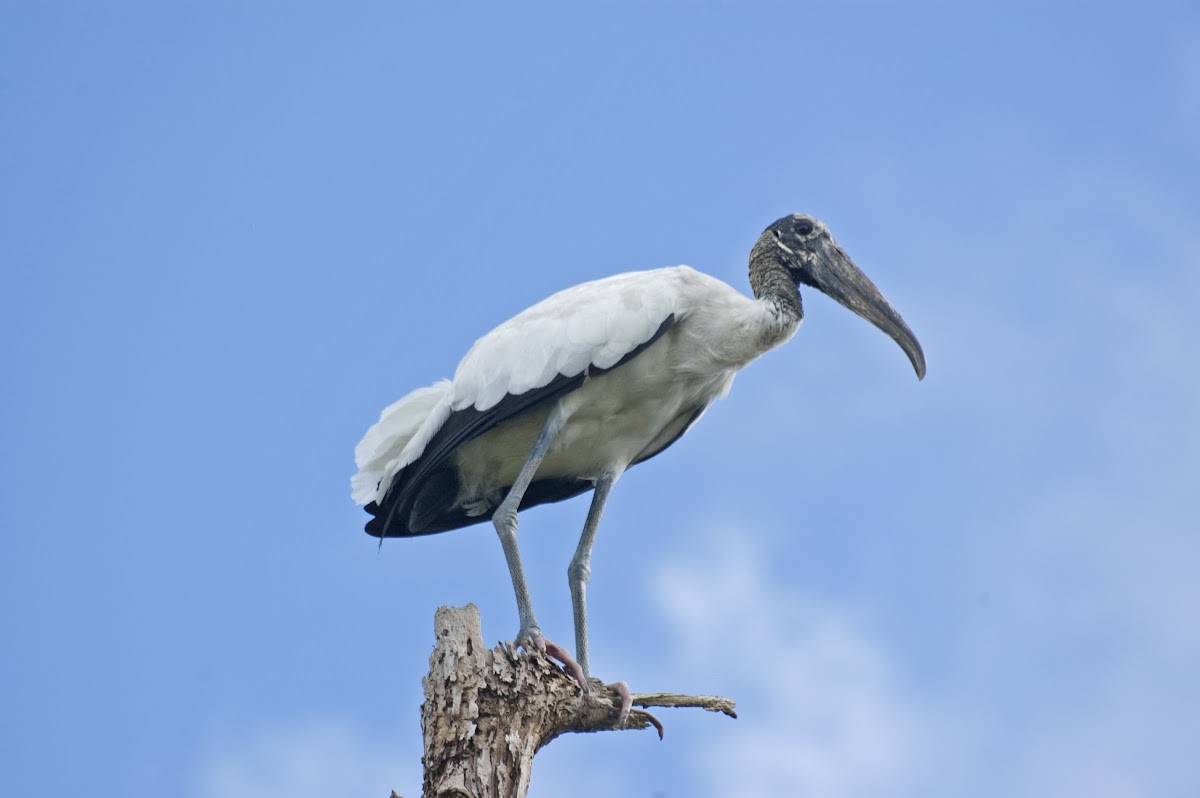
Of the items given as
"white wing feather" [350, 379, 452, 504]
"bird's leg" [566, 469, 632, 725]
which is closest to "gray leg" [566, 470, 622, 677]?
"bird's leg" [566, 469, 632, 725]

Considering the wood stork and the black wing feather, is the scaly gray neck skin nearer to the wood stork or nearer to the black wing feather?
the wood stork

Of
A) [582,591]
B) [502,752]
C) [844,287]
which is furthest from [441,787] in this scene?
[844,287]

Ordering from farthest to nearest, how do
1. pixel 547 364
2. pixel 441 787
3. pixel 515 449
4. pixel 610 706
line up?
pixel 515 449, pixel 547 364, pixel 610 706, pixel 441 787

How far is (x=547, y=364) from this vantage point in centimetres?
793

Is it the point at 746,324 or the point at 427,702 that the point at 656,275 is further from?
the point at 427,702

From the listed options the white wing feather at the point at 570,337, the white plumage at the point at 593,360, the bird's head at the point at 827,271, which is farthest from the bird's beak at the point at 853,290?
the white wing feather at the point at 570,337

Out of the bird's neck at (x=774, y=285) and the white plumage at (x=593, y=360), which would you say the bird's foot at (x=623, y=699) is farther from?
the bird's neck at (x=774, y=285)

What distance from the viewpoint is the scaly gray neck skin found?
835 cm

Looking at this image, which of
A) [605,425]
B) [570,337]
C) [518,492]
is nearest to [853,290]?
[605,425]

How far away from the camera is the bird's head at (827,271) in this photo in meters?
8.45

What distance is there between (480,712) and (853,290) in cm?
331

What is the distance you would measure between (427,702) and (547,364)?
6.66 ft

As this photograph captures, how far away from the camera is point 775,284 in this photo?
27.8 ft

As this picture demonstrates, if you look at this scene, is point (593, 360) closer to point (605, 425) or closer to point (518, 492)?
point (605, 425)
